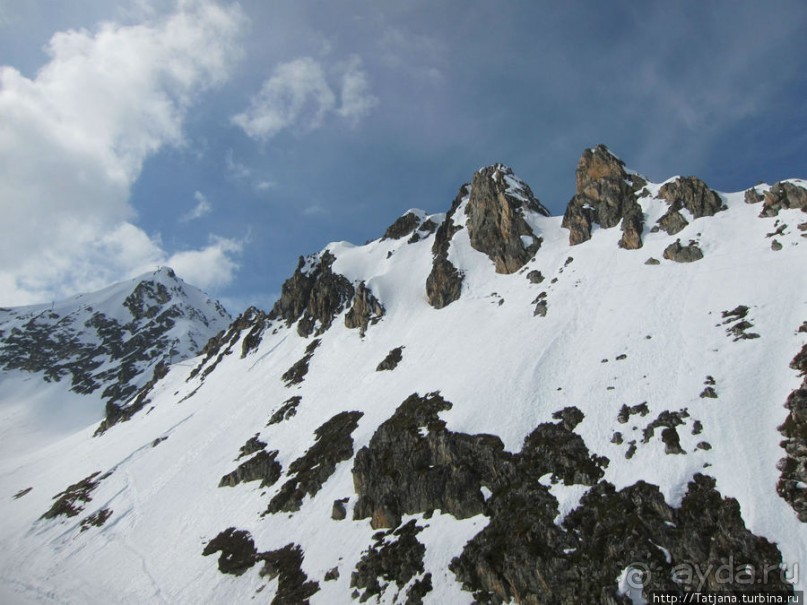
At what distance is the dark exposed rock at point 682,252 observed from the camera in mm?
59375

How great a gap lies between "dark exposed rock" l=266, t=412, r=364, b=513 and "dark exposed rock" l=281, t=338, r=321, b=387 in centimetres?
2298

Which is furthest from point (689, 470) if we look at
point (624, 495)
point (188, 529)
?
point (188, 529)

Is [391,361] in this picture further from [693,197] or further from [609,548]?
[693,197]

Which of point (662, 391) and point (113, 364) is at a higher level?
point (113, 364)

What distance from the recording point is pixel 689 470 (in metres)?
31.8

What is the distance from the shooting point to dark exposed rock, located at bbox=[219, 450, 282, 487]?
5872 cm

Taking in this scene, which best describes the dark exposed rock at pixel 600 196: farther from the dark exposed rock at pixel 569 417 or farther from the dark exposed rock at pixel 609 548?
the dark exposed rock at pixel 609 548

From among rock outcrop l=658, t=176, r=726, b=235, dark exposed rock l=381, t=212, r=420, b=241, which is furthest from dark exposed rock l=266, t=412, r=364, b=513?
dark exposed rock l=381, t=212, r=420, b=241

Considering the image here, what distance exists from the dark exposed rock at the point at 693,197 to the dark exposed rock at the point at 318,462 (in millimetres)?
58114

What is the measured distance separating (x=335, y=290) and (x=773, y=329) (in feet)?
276

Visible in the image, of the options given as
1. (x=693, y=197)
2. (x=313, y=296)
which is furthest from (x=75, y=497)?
(x=693, y=197)

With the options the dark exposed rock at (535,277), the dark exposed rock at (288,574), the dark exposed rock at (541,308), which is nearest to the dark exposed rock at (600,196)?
the dark exposed rock at (535,277)

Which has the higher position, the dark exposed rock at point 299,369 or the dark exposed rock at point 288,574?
the dark exposed rock at point 299,369

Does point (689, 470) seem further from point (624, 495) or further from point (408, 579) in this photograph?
point (408, 579)
